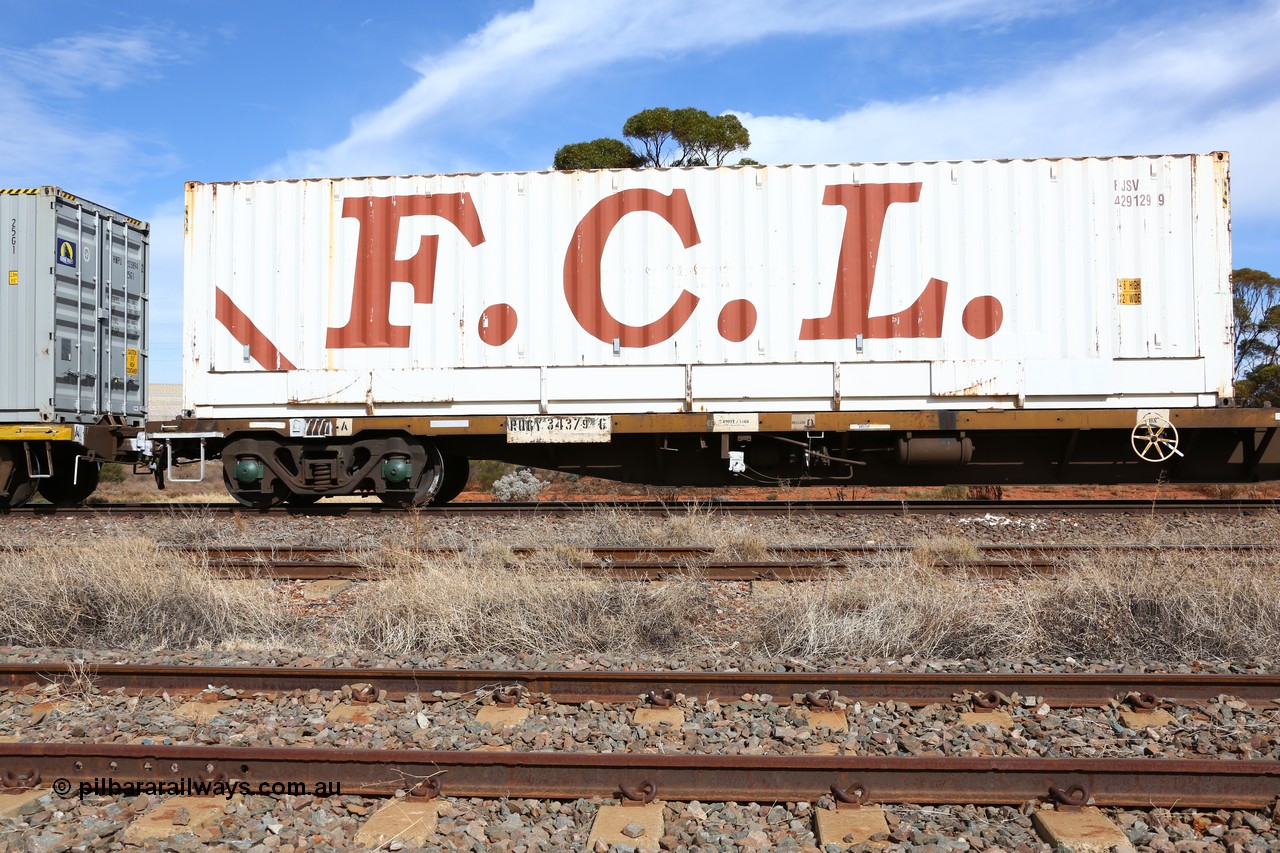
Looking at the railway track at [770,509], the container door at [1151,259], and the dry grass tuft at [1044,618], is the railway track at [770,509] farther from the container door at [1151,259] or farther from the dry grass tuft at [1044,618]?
the dry grass tuft at [1044,618]

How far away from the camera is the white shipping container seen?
32.2ft

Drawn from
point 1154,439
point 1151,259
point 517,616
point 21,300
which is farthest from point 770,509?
point 21,300

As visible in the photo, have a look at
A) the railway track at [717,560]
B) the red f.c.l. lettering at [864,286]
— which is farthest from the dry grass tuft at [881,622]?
the red f.c.l. lettering at [864,286]

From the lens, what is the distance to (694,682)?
430 cm

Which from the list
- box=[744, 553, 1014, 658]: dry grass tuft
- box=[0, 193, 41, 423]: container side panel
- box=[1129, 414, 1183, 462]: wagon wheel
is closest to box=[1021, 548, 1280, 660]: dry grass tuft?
box=[744, 553, 1014, 658]: dry grass tuft

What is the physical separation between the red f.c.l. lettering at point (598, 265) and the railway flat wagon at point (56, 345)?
616 cm

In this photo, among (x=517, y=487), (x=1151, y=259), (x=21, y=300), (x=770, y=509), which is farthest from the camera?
(x=517, y=487)

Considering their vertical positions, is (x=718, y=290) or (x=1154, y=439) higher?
(x=718, y=290)

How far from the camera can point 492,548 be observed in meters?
7.61

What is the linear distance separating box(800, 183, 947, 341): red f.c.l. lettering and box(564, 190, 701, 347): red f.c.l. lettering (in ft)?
4.85

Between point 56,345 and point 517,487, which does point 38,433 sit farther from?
point 517,487

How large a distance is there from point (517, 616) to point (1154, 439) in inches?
299

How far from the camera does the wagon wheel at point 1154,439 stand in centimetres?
967

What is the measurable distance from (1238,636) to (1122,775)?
8.08ft
